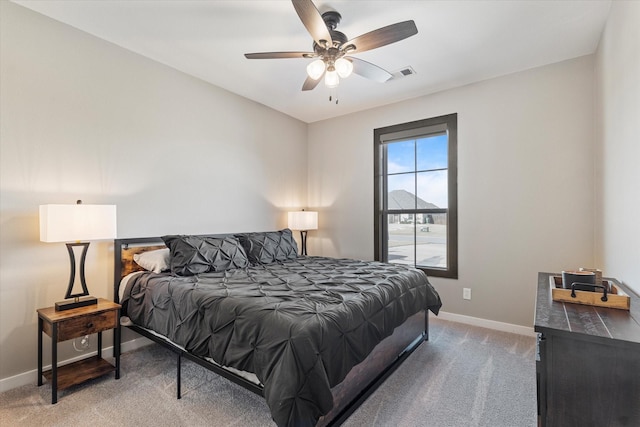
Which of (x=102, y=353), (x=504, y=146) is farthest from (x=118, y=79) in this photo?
(x=504, y=146)

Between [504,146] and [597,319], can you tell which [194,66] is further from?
[597,319]

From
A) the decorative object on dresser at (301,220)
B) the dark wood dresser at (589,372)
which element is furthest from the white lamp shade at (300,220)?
the dark wood dresser at (589,372)

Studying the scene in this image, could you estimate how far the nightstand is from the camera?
2088 mm

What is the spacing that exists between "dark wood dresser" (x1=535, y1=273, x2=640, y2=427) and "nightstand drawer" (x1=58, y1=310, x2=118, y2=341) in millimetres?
2757

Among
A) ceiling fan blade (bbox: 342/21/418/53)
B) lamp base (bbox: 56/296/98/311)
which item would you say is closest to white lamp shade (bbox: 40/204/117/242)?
lamp base (bbox: 56/296/98/311)

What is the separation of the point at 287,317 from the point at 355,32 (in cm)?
235

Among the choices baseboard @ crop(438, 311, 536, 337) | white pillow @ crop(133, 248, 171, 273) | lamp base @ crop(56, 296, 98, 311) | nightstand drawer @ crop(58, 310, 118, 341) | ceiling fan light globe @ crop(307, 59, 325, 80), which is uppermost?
ceiling fan light globe @ crop(307, 59, 325, 80)

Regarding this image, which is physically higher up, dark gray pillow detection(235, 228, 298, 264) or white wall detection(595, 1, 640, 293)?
white wall detection(595, 1, 640, 293)

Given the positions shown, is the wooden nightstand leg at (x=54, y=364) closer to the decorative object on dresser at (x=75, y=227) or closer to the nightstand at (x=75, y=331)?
the nightstand at (x=75, y=331)

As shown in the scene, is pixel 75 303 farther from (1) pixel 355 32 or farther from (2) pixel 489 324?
(2) pixel 489 324

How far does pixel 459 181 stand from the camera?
3674mm

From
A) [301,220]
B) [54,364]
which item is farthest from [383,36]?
[54,364]

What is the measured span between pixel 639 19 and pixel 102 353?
4468mm

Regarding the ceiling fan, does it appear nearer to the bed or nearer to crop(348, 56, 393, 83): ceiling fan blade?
crop(348, 56, 393, 83): ceiling fan blade
